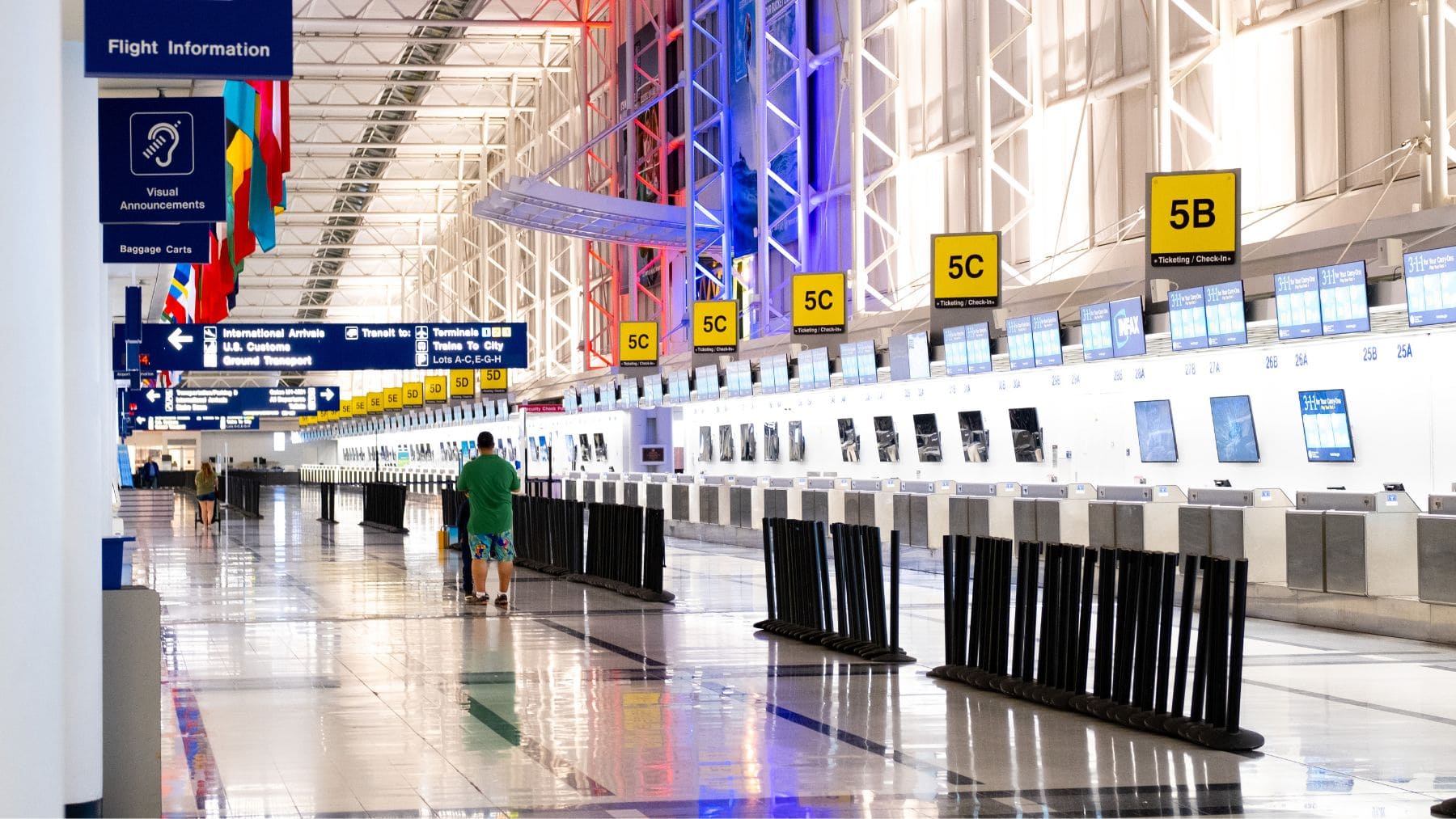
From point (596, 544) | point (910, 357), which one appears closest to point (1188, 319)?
point (910, 357)

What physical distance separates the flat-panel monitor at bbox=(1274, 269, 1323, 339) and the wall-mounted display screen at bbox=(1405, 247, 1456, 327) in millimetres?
1067

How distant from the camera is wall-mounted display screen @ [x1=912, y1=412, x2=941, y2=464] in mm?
23125

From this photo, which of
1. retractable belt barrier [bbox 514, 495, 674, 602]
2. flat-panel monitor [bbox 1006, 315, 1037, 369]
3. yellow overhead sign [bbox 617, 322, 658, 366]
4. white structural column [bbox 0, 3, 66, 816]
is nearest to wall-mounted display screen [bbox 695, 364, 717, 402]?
yellow overhead sign [bbox 617, 322, 658, 366]

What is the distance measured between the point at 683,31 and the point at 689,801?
1342 inches

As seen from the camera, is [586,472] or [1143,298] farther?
[586,472]

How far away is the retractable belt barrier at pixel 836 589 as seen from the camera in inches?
458

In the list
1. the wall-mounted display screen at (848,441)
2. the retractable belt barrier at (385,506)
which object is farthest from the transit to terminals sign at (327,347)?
the wall-mounted display screen at (848,441)

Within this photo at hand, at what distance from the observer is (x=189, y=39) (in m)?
6.73

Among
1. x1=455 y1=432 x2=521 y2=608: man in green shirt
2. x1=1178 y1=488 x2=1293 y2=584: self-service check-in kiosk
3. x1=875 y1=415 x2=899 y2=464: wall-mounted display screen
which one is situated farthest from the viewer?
x1=875 y1=415 x2=899 y2=464: wall-mounted display screen

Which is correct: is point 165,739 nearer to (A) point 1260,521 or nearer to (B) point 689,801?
(B) point 689,801

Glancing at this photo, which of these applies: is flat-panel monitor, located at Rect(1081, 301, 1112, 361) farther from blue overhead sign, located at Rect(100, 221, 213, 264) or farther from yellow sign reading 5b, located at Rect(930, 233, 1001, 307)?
blue overhead sign, located at Rect(100, 221, 213, 264)

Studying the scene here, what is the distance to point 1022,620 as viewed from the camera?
9867mm

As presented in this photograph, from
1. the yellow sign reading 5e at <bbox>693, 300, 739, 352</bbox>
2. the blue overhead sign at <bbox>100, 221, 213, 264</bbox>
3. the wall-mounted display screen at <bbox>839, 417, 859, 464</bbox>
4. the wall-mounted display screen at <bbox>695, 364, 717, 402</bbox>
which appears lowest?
the wall-mounted display screen at <bbox>839, 417, 859, 464</bbox>

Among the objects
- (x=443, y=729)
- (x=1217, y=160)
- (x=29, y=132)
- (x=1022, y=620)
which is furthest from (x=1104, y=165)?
(x=29, y=132)
